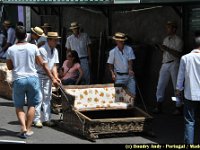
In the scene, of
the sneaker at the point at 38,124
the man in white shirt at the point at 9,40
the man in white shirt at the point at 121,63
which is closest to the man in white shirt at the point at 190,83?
the man in white shirt at the point at 121,63

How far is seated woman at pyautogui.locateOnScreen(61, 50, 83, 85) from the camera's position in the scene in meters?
11.2

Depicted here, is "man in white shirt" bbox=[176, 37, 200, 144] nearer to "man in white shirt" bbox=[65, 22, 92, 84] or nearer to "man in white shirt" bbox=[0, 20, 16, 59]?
"man in white shirt" bbox=[65, 22, 92, 84]

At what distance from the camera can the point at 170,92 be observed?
448 inches

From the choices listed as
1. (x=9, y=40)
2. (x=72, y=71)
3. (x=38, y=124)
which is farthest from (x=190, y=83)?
(x=9, y=40)

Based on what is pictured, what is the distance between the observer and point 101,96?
969 cm

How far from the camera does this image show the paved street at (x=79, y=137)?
8.44m

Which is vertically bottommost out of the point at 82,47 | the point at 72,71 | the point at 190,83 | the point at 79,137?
the point at 79,137

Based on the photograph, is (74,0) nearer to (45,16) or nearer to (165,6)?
(165,6)

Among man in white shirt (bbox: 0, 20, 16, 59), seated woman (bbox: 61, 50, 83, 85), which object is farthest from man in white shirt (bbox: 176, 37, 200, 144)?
man in white shirt (bbox: 0, 20, 16, 59)

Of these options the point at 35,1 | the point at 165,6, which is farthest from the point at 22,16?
the point at 165,6

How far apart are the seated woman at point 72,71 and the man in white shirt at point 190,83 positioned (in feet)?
12.7

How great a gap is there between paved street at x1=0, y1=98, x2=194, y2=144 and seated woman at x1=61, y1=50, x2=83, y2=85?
104 cm

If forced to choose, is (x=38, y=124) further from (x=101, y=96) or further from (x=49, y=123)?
(x=101, y=96)

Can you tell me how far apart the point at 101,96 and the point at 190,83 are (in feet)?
8.29
